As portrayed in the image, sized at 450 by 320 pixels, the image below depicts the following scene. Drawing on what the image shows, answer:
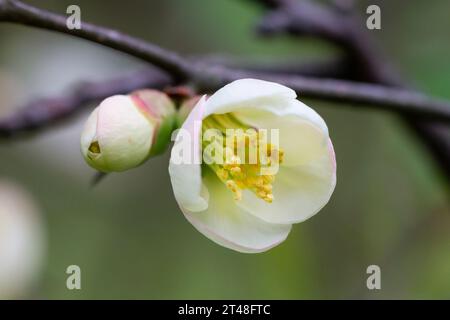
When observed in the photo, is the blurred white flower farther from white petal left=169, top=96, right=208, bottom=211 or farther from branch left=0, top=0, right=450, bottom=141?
white petal left=169, top=96, right=208, bottom=211

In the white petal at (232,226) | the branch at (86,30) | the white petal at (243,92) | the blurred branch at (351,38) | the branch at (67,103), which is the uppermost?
the blurred branch at (351,38)

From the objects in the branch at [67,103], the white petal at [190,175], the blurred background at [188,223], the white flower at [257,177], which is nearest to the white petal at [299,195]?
the white flower at [257,177]

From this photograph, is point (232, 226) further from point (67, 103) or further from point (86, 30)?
point (67, 103)

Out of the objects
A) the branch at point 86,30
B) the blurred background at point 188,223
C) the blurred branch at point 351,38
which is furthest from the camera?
the blurred background at point 188,223

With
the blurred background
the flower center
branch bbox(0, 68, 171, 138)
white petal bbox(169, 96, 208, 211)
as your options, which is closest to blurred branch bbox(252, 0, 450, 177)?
the blurred background

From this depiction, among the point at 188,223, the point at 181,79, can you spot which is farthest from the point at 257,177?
the point at 188,223

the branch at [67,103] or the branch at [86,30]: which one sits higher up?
the branch at [67,103]

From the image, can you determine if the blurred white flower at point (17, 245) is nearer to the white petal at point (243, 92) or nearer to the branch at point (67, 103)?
the branch at point (67, 103)
